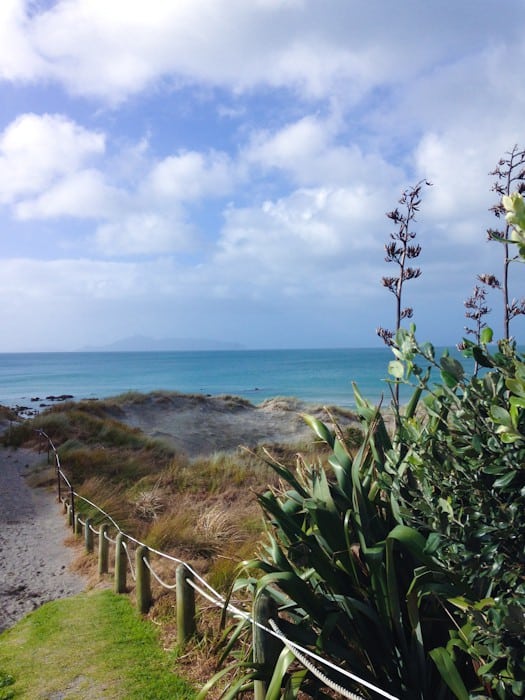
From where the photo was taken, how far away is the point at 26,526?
10.0m

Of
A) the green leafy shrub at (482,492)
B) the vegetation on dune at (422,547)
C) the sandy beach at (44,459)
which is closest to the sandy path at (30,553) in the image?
the sandy beach at (44,459)

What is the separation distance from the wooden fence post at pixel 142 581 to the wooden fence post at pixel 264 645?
8.19 ft

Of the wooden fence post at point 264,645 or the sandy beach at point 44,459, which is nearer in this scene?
the wooden fence post at point 264,645

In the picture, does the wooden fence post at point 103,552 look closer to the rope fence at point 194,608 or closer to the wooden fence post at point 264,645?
the rope fence at point 194,608

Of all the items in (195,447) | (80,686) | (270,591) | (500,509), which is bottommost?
(195,447)

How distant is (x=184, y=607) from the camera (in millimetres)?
4387

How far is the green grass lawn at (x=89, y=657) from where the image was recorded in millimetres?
3969

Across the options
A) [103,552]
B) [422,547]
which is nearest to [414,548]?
[422,547]

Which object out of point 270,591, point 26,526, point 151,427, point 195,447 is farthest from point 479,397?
point 151,427

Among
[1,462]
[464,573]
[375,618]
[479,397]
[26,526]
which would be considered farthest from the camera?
[1,462]

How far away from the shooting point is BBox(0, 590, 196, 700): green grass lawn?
13.0 ft

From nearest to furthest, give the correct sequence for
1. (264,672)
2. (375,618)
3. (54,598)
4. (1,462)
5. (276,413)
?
(375,618)
(264,672)
(54,598)
(1,462)
(276,413)

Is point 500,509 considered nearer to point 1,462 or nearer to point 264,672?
point 264,672

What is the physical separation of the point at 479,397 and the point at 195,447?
1896 centimetres
